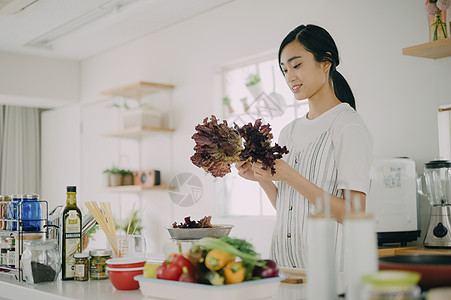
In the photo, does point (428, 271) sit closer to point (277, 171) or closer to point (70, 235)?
point (277, 171)

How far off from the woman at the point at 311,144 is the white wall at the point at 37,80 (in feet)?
15.2

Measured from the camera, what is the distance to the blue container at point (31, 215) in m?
1.99

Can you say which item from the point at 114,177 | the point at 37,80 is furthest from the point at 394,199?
the point at 37,80

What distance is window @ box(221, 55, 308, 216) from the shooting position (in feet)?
13.6

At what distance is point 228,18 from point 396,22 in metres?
1.68

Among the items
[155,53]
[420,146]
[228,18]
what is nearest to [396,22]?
[420,146]

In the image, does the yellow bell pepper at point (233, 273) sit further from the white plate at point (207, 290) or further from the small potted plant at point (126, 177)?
the small potted plant at point (126, 177)

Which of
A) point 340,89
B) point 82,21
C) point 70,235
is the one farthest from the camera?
point 82,21

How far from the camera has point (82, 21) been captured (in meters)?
4.82

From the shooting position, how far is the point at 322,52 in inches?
80.4

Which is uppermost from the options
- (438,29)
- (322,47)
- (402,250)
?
(438,29)

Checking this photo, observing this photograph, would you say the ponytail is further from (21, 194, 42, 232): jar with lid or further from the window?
the window

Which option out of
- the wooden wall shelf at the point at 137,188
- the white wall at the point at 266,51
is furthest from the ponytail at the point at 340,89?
the wooden wall shelf at the point at 137,188

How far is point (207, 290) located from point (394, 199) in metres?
1.89
